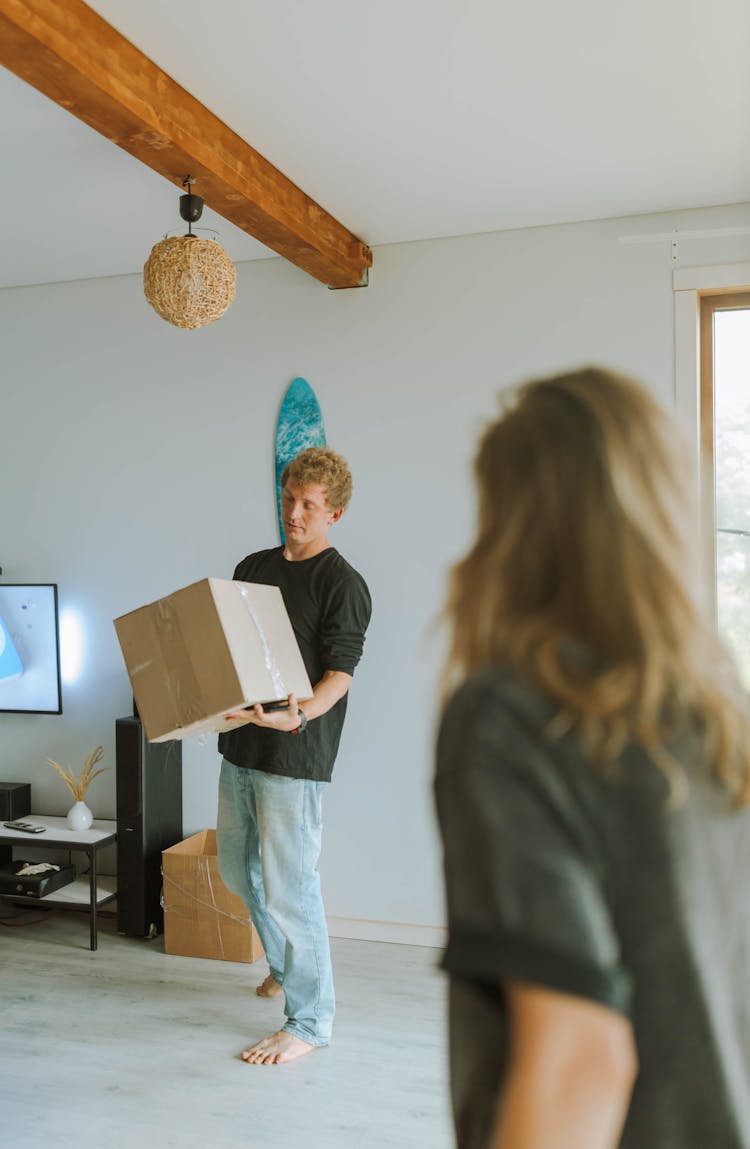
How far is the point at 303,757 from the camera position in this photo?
267cm

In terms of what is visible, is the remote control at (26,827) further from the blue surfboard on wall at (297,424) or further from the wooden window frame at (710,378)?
the wooden window frame at (710,378)

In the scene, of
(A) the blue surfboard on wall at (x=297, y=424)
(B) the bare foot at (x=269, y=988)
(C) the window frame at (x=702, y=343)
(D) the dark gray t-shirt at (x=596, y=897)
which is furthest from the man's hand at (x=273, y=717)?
(D) the dark gray t-shirt at (x=596, y=897)

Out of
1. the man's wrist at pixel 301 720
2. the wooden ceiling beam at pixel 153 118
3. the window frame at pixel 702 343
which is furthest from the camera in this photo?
the window frame at pixel 702 343

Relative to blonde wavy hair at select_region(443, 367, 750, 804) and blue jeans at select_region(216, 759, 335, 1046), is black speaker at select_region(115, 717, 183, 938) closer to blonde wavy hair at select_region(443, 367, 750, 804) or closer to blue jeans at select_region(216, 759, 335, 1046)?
blue jeans at select_region(216, 759, 335, 1046)

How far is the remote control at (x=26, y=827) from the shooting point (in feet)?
12.1

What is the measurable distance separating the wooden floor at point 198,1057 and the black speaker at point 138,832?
10cm

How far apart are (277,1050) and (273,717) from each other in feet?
3.07

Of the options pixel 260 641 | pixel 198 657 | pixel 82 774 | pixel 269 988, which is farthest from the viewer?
pixel 82 774

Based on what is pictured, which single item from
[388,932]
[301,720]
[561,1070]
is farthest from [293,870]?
[561,1070]

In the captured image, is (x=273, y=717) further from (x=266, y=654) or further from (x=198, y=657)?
(x=198, y=657)

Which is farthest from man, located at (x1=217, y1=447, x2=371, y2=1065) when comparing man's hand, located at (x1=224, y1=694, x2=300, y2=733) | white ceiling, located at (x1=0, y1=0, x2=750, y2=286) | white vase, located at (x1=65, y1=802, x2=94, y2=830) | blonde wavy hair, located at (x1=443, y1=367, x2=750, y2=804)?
blonde wavy hair, located at (x1=443, y1=367, x2=750, y2=804)

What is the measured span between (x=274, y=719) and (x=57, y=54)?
1489mm

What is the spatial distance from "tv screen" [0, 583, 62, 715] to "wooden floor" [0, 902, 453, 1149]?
0.91m

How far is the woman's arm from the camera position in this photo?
0.68 metres
